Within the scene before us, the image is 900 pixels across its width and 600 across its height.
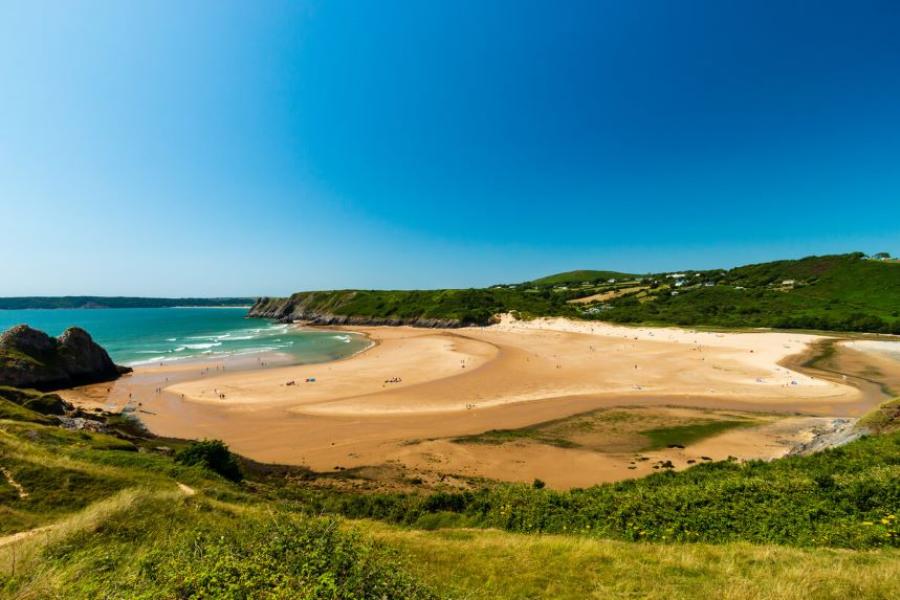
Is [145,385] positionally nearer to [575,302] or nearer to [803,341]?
[803,341]

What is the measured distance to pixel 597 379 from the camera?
3903cm

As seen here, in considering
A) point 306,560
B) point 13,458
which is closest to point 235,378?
point 13,458

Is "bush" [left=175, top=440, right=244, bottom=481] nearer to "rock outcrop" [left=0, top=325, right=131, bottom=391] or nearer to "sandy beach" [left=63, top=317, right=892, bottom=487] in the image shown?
"sandy beach" [left=63, top=317, right=892, bottom=487]

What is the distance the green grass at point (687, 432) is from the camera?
915 inches

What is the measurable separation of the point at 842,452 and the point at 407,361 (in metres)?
43.8

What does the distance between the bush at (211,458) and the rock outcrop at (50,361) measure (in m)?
37.3

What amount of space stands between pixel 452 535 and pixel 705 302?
376 ft

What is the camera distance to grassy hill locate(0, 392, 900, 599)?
5.60 m

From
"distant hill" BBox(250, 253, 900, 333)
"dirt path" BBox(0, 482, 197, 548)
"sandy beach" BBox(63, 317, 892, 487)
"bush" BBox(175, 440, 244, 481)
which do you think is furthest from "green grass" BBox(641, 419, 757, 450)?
"distant hill" BBox(250, 253, 900, 333)

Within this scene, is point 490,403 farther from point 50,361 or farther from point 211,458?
point 50,361

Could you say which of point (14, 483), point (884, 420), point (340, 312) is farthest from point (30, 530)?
point (340, 312)

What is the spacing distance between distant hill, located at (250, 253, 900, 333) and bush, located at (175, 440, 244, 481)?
8018 centimetres

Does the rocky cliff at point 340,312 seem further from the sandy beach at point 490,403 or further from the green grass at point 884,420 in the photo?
the green grass at point 884,420

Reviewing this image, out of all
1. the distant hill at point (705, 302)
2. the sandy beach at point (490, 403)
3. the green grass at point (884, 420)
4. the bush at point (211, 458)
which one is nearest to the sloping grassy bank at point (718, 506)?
the green grass at point (884, 420)
